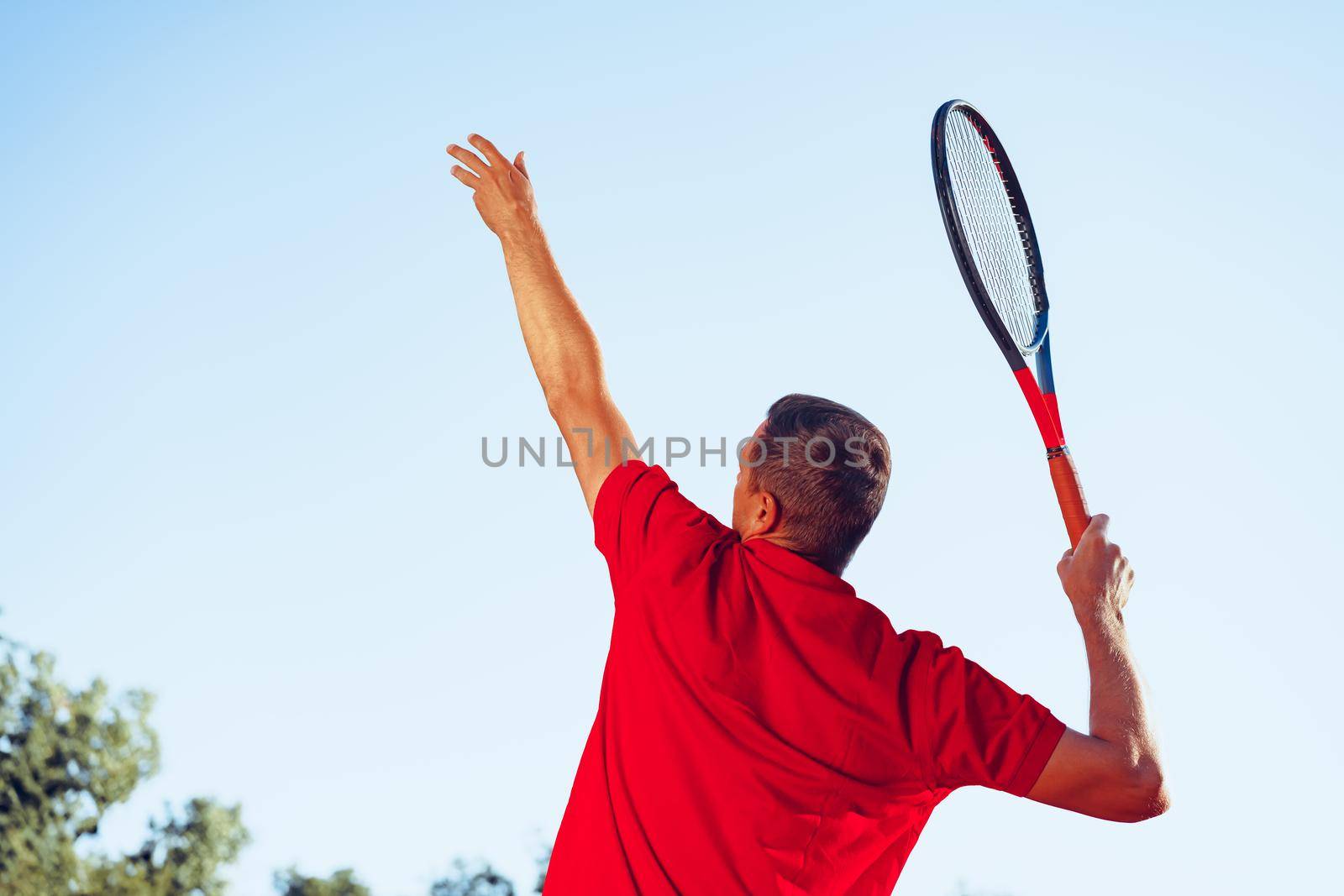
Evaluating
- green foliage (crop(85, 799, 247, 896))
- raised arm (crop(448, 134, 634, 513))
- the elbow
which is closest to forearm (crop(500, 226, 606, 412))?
raised arm (crop(448, 134, 634, 513))

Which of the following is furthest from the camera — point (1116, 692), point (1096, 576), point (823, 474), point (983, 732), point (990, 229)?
point (990, 229)

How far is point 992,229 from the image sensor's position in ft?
15.8

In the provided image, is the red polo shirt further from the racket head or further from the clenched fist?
the racket head

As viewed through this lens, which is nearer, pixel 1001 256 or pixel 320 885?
pixel 1001 256

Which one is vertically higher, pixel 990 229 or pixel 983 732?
pixel 990 229

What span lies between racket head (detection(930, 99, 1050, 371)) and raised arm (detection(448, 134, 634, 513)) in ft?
4.20

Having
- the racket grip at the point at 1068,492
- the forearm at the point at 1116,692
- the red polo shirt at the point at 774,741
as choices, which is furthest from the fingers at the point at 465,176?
the forearm at the point at 1116,692

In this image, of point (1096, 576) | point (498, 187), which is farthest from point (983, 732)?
point (498, 187)

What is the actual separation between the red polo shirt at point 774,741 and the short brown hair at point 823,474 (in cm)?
10

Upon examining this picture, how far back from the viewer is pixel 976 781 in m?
2.89

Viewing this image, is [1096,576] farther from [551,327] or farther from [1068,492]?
[551,327]

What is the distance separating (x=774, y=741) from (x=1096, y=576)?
3.16 ft

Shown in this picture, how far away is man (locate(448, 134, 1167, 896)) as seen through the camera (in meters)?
2.90

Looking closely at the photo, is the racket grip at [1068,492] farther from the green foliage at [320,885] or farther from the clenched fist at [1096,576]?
the green foliage at [320,885]
